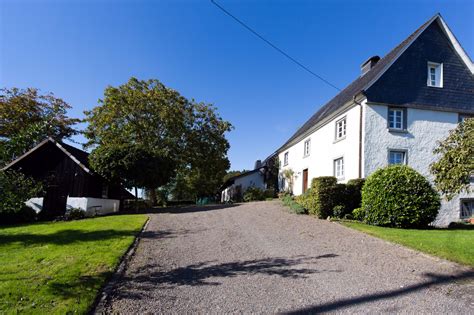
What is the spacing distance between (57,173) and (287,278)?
1815 cm

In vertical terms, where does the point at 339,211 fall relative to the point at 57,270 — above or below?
above

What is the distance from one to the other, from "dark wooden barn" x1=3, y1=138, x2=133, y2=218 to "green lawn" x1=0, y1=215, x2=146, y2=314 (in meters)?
8.65

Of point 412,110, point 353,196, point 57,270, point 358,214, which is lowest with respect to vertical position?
point 57,270

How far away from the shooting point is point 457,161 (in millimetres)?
5641

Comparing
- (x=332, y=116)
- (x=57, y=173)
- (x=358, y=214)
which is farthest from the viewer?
(x=57, y=173)

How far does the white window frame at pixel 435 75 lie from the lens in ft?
51.4

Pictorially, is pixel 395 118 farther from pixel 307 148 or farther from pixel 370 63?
pixel 307 148

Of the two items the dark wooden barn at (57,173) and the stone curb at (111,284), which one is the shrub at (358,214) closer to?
the stone curb at (111,284)

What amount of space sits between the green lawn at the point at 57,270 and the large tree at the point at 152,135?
896 centimetres

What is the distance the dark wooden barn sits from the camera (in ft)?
57.8

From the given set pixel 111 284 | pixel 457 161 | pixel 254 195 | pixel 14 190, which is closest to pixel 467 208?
pixel 457 161

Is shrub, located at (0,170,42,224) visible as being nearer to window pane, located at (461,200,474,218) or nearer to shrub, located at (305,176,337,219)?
shrub, located at (305,176,337,219)

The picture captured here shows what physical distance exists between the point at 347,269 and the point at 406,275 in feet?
3.40

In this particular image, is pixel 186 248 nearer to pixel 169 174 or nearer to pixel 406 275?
pixel 406 275
